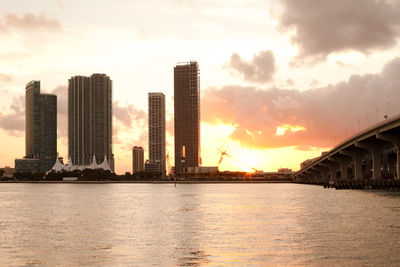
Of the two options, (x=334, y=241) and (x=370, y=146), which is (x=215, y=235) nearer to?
(x=334, y=241)

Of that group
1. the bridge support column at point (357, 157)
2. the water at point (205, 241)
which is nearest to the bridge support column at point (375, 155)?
the bridge support column at point (357, 157)

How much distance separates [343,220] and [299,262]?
25723 millimetres

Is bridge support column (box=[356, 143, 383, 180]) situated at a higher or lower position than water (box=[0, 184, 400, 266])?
higher

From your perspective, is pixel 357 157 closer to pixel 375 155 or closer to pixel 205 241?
pixel 375 155

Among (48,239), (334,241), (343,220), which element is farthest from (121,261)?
(343,220)

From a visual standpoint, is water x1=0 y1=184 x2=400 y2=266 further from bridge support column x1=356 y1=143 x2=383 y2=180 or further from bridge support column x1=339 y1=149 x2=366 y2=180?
bridge support column x1=339 y1=149 x2=366 y2=180

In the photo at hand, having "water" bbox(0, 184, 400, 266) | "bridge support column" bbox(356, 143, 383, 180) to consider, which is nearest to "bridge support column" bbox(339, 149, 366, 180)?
"bridge support column" bbox(356, 143, 383, 180)

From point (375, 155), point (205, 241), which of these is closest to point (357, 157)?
point (375, 155)

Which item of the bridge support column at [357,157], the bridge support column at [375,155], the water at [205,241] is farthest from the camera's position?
the bridge support column at [357,157]

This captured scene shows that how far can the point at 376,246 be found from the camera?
3456 cm

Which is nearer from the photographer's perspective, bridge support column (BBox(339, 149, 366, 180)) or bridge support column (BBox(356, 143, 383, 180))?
bridge support column (BBox(356, 143, 383, 180))

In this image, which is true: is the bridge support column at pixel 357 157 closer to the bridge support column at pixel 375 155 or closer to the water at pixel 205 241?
the bridge support column at pixel 375 155

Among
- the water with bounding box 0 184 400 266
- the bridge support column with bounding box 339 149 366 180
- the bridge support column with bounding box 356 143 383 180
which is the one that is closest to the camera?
the water with bounding box 0 184 400 266

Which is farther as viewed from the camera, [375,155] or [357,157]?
[357,157]
